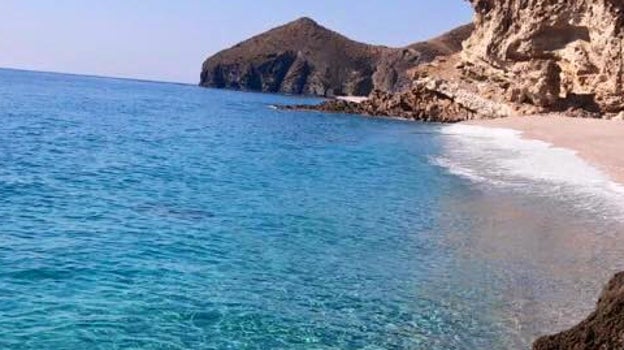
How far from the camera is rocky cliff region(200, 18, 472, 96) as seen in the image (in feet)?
582

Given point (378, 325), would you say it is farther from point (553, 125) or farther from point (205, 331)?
point (553, 125)

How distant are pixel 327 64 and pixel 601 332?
18027 centimetres

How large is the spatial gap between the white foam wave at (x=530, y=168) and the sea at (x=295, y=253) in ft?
0.51

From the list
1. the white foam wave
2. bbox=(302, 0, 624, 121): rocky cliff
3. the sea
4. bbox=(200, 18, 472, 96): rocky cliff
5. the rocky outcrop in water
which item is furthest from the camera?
bbox=(200, 18, 472, 96): rocky cliff

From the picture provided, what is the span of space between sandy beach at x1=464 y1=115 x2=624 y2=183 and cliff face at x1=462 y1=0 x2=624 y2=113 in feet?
9.87

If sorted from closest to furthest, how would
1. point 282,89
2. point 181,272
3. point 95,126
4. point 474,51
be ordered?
1. point 181,272
2. point 95,126
3. point 474,51
4. point 282,89

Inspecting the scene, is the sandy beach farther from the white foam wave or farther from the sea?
the sea

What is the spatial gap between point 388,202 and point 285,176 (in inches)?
246

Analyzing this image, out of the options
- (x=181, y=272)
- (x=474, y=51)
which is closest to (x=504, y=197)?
(x=181, y=272)

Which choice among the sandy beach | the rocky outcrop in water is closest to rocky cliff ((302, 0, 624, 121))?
the sandy beach

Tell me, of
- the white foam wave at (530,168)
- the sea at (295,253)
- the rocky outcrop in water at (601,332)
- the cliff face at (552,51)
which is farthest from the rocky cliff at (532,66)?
the rocky outcrop in water at (601,332)

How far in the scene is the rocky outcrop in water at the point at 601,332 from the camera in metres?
5.20

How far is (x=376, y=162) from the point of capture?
97.1ft

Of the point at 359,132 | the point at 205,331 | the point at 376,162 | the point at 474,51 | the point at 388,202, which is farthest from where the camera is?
the point at 474,51
